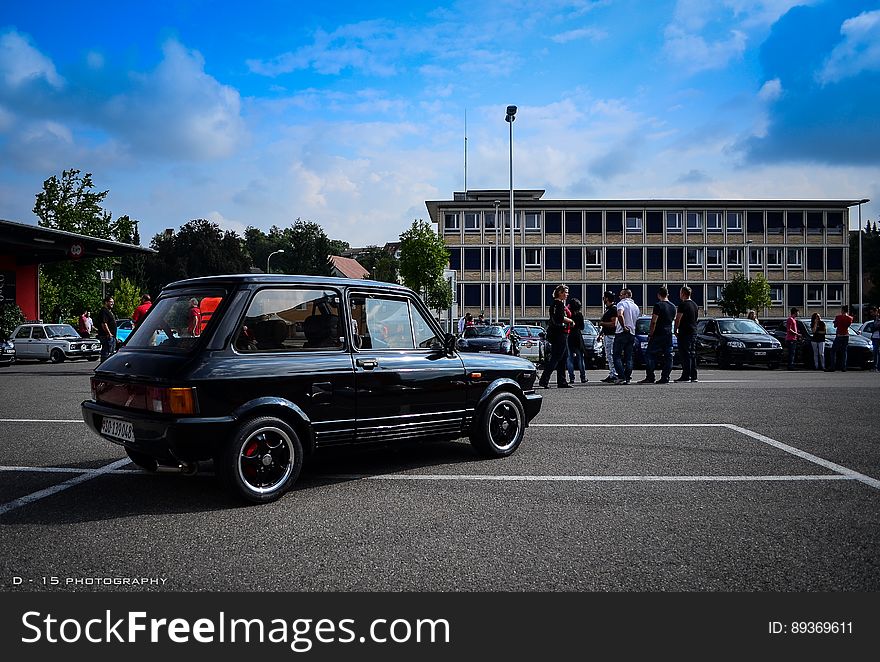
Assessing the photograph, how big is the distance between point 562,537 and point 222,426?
242 centimetres

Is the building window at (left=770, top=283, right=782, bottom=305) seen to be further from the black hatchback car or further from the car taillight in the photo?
the car taillight

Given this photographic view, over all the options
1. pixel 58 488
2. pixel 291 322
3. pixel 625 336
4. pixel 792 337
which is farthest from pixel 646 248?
pixel 58 488

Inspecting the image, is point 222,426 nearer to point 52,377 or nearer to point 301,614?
point 301,614

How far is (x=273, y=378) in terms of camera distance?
5.59 meters

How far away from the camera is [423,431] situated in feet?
21.8

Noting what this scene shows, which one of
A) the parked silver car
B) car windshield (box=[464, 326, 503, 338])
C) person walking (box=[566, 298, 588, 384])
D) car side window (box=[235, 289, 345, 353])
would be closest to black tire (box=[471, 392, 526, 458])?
car side window (box=[235, 289, 345, 353])

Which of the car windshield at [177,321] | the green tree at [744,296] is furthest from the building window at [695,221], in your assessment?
Answer: the car windshield at [177,321]

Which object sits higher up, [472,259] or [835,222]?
[835,222]

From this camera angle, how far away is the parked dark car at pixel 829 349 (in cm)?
2257

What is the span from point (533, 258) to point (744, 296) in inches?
648

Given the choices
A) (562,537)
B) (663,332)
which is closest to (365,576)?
(562,537)

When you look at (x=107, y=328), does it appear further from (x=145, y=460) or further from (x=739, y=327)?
(x=739, y=327)

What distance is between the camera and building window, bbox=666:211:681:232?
204 feet

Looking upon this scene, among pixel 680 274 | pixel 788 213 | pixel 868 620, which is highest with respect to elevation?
pixel 788 213
